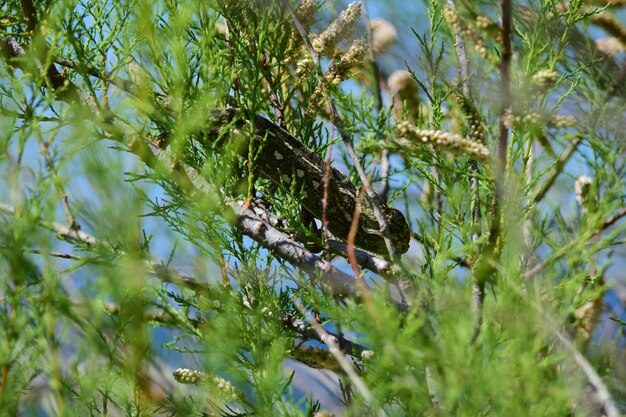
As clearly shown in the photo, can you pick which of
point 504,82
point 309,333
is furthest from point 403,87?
point 504,82

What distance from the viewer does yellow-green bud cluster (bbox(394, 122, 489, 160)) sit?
759 millimetres

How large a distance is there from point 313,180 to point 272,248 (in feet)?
1.37

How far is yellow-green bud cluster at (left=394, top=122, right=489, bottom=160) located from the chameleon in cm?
63

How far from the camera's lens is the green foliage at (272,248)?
74 cm

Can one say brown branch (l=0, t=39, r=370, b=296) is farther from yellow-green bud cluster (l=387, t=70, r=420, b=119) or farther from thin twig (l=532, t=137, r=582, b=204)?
yellow-green bud cluster (l=387, t=70, r=420, b=119)

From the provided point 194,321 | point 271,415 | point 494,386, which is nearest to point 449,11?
point 494,386

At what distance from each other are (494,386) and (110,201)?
0.46 m

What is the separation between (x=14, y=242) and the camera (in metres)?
0.71

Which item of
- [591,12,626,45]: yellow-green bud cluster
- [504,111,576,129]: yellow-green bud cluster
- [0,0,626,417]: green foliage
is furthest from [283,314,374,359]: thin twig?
[591,12,626,45]: yellow-green bud cluster

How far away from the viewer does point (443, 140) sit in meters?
0.77

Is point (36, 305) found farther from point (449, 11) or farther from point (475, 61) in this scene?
point (475, 61)

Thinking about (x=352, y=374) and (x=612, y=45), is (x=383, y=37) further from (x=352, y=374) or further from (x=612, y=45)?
(x=352, y=374)

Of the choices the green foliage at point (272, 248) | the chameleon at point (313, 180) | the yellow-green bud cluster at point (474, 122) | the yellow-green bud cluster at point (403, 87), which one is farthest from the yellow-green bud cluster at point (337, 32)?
the yellow-green bud cluster at point (403, 87)

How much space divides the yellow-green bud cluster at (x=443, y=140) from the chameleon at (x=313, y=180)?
2.06ft
